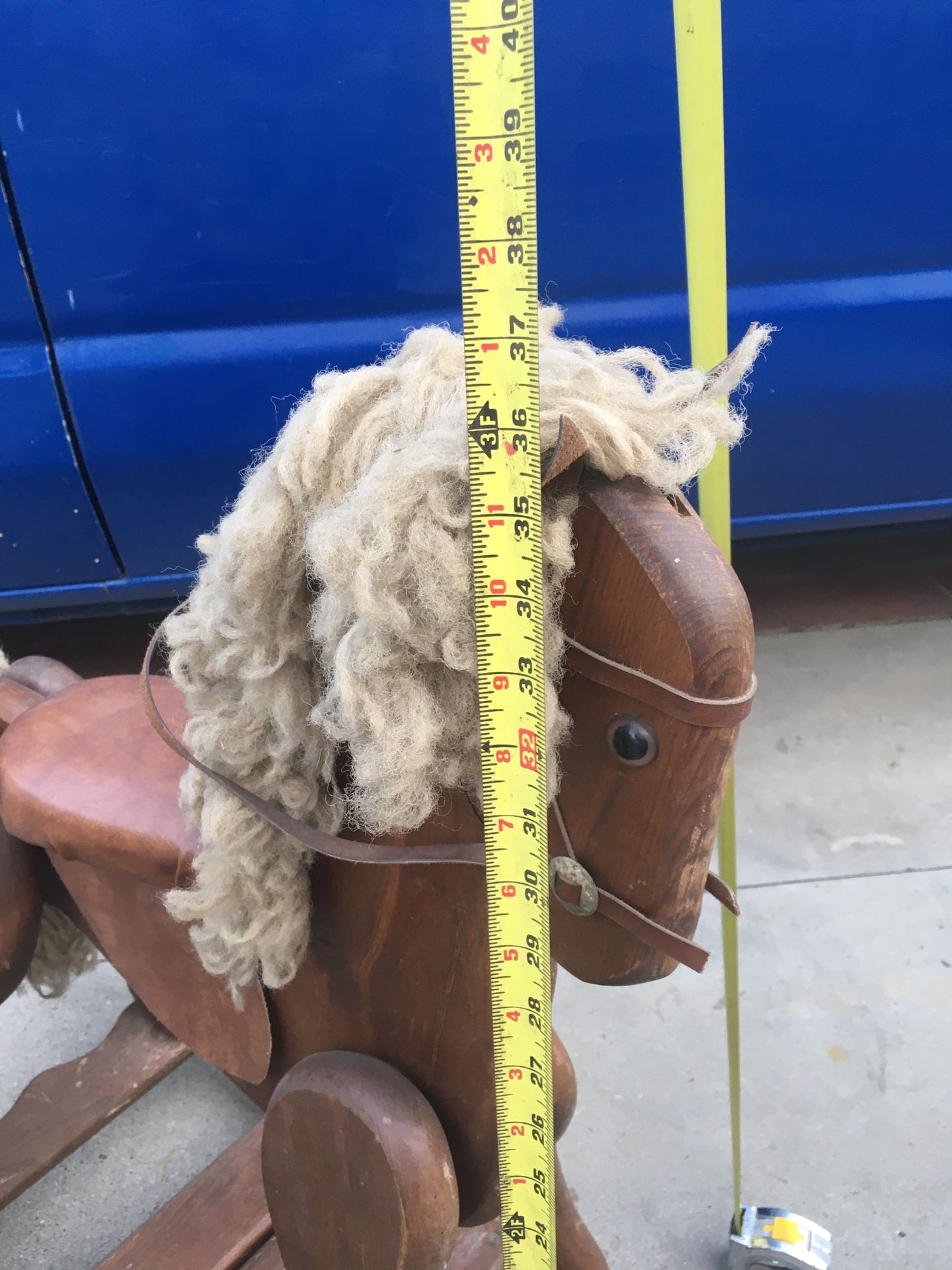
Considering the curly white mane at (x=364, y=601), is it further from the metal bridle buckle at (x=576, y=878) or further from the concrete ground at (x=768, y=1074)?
the concrete ground at (x=768, y=1074)

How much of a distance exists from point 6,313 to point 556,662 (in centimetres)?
156

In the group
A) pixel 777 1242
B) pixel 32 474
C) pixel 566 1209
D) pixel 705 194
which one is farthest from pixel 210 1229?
pixel 32 474

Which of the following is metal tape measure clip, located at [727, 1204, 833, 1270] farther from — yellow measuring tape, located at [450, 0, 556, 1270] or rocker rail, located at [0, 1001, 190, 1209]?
rocker rail, located at [0, 1001, 190, 1209]

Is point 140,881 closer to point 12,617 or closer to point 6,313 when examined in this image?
point 6,313

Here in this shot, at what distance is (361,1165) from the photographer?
730mm

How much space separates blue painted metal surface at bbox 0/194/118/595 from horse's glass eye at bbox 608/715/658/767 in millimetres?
1567

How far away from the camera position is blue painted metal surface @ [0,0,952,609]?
156cm

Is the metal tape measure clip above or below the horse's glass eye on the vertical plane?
below

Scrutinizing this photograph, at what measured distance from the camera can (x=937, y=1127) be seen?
4.46 feet

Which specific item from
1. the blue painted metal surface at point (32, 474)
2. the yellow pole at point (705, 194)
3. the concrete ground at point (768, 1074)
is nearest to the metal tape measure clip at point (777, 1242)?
the concrete ground at point (768, 1074)

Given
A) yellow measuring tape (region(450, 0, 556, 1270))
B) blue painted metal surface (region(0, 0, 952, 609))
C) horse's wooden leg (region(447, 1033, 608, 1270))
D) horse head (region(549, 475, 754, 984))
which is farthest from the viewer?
blue painted metal surface (region(0, 0, 952, 609))

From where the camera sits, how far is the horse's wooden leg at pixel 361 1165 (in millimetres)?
708

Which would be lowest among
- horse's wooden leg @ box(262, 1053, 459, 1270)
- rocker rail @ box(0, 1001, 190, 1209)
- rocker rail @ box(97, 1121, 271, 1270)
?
rocker rail @ box(97, 1121, 271, 1270)

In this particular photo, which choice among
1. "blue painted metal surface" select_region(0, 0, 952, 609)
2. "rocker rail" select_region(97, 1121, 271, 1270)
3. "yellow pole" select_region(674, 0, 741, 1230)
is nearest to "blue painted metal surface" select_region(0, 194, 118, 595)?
"blue painted metal surface" select_region(0, 0, 952, 609)
